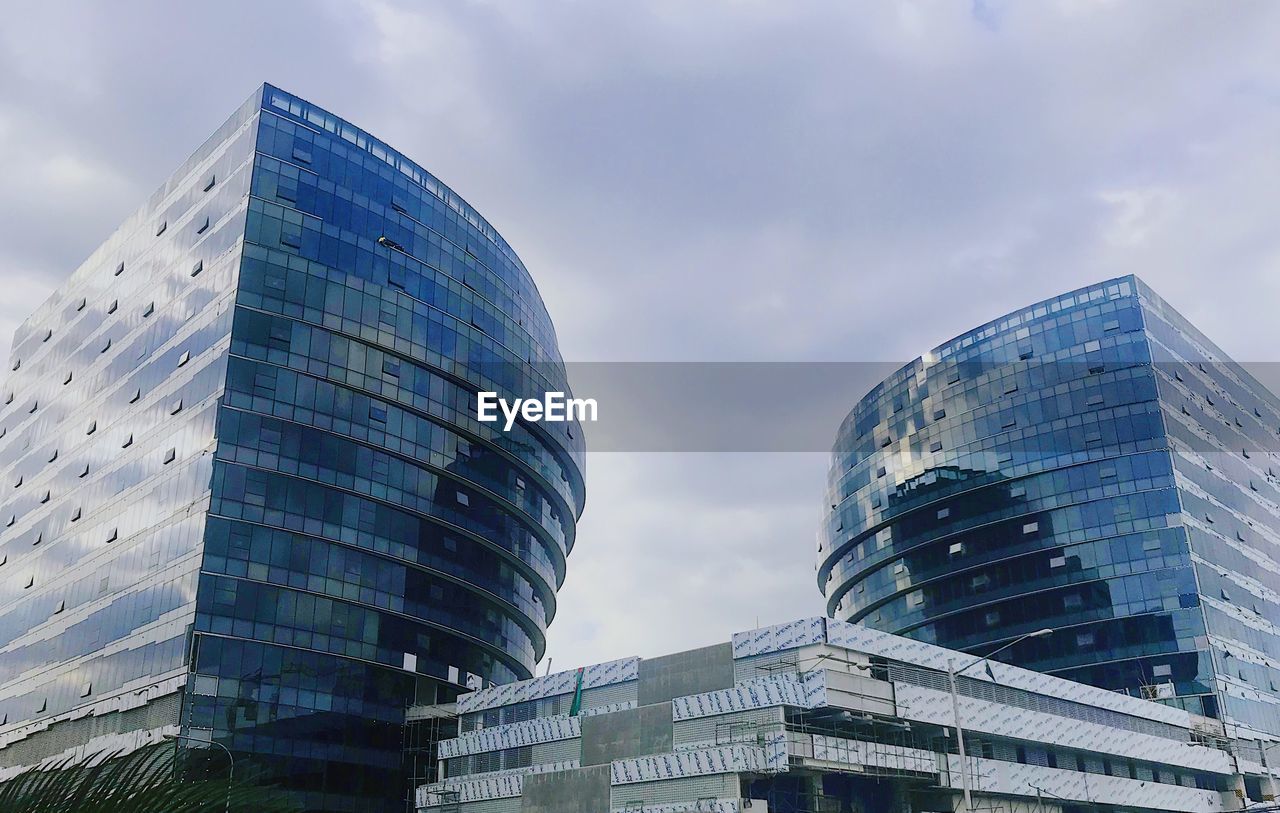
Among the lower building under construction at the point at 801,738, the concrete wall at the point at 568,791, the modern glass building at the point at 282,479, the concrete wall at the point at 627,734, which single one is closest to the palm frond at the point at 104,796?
the lower building under construction at the point at 801,738

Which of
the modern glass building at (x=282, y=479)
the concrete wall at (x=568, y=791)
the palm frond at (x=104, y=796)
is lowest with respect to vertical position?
the palm frond at (x=104, y=796)

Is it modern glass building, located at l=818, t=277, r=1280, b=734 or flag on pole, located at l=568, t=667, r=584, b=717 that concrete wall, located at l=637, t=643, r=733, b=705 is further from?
modern glass building, located at l=818, t=277, r=1280, b=734

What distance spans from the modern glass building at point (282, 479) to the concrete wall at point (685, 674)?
22.7 m

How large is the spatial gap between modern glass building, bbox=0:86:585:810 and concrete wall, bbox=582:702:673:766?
19495 mm

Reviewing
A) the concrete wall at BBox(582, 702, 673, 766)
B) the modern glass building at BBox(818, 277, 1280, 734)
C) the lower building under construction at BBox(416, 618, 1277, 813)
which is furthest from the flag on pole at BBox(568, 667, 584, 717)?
the modern glass building at BBox(818, 277, 1280, 734)

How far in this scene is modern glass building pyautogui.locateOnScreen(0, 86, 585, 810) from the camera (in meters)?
74.8

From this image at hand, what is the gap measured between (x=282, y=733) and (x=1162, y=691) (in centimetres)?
7531

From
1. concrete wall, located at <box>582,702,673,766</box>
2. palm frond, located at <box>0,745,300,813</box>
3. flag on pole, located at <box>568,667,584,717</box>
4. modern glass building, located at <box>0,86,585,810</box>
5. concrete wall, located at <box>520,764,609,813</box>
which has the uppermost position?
modern glass building, located at <box>0,86,585,810</box>

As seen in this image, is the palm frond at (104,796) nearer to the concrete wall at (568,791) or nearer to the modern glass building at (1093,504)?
the concrete wall at (568,791)

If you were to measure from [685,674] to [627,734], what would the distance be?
4943 millimetres

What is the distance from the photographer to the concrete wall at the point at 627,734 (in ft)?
214

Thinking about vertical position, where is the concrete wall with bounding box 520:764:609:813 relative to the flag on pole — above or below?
below

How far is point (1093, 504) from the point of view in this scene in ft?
362

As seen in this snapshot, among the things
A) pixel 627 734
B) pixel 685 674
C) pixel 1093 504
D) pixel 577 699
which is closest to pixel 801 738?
pixel 685 674
